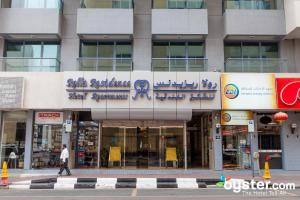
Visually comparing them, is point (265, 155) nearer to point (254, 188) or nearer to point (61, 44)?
point (254, 188)

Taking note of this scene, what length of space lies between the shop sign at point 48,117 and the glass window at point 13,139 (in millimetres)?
853

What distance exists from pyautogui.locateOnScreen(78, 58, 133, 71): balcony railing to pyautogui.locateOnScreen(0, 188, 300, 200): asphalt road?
970 centimetres

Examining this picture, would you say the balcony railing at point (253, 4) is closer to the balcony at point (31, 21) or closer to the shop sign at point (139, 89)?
the shop sign at point (139, 89)

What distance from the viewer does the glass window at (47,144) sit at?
23.6 metres

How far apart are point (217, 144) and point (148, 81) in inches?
230

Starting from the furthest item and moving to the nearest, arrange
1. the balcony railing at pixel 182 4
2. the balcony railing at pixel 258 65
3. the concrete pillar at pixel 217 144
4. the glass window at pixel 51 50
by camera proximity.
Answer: the glass window at pixel 51 50
the balcony railing at pixel 182 4
the balcony railing at pixel 258 65
the concrete pillar at pixel 217 144

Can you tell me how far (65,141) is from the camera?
2323 centimetres

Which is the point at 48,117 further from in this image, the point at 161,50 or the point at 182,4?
the point at 182,4

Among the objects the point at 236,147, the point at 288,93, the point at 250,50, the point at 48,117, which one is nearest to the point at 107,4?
the point at 48,117

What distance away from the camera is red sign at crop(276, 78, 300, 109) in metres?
22.3

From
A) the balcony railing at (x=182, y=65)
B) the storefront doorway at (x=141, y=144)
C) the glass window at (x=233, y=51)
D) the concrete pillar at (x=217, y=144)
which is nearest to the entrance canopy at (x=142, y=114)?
the concrete pillar at (x=217, y=144)

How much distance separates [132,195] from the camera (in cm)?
1427

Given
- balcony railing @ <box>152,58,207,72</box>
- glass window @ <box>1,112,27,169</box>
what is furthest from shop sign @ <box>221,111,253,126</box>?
glass window @ <box>1,112,27,169</box>

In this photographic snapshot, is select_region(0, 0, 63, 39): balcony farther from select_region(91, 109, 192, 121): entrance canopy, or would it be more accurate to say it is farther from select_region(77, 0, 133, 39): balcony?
select_region(91, 109, 192, 121): entrance canopy
